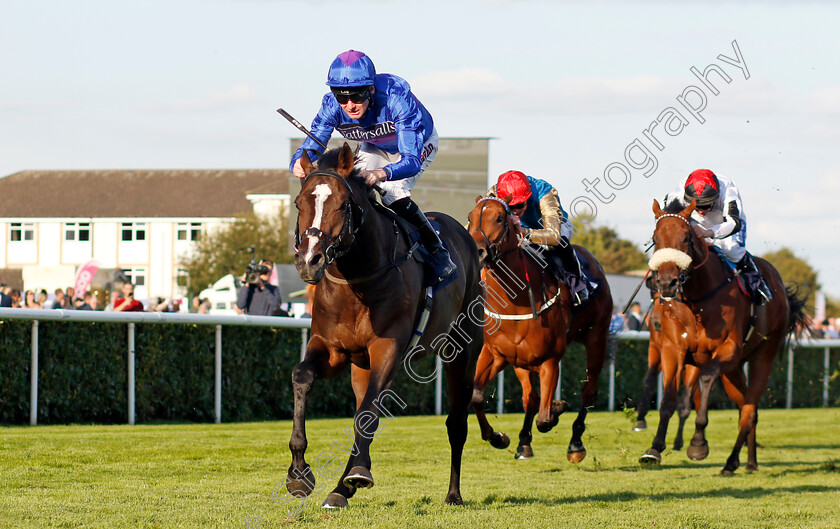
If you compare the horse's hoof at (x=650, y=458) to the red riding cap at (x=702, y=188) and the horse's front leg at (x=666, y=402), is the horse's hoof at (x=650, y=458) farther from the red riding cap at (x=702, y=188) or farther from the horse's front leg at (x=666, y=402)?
the red riding cap at (x=702, y=188)

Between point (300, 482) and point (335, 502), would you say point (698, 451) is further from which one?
point (300, 482)

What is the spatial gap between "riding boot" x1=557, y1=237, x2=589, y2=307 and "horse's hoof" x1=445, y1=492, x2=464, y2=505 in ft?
9.62

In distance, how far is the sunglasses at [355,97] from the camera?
5.60m

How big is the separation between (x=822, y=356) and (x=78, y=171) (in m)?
52.2

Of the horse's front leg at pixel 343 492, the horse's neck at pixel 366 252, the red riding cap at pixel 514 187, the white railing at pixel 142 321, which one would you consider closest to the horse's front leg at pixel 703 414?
the red riding cap at pixel 514 187

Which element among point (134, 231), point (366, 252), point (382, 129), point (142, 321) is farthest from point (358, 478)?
point (134, 231)

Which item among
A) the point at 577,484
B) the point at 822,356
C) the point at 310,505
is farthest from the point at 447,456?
the point at 822,356

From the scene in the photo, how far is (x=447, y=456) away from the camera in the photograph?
9.23 metres

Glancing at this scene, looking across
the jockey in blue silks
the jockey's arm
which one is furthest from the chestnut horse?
the jockey in blue silks

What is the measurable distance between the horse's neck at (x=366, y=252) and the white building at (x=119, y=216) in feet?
175

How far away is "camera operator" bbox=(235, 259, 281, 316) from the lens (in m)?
13.3

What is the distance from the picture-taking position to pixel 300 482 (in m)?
5.18

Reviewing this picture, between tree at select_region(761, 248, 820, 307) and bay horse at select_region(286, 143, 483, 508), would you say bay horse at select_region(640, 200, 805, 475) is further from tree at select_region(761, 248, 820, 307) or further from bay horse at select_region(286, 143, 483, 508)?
tree at select_region(761, 248, 820, 307)

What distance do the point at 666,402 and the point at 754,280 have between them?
62.2 inches
